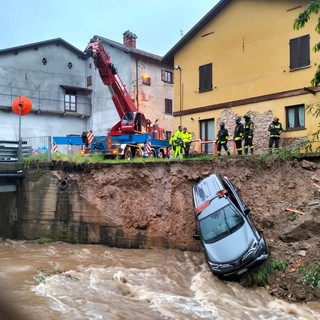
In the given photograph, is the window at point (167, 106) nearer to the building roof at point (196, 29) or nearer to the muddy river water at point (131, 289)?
the building roof at point (196, 29)

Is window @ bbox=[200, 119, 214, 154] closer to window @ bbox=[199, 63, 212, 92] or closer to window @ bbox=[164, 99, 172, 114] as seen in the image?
window @ bbox=[199, 63, 212, 92]

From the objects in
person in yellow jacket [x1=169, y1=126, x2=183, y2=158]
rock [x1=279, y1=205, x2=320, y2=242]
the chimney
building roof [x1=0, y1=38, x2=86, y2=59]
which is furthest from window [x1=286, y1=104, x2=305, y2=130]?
building roof [x1=0, y1=38, x2=86, y2=59]

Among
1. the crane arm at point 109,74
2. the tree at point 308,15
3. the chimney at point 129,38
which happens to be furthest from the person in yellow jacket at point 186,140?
the chimney at point 129,38

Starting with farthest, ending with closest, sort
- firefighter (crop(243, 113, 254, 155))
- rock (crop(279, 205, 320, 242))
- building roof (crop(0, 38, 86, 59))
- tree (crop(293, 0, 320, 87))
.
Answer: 1. building roof (crop(0, 38, 86, 59))
2. firefighter (crop(243, 113, 254, 155))
3. rock (crop(279, 205, 320, 242))
4. tree (crop(293, 0, 320, 87))

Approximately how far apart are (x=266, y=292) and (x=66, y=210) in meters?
9.93

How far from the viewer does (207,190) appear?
1270 cm

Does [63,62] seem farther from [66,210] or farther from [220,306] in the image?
[220,306]

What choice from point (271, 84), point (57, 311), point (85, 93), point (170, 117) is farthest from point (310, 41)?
point (85, 93)

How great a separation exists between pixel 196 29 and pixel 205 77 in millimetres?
2812

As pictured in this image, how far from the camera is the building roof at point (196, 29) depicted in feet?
67.9

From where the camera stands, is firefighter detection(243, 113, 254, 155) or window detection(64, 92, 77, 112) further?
window detection(64, 92, 77, 112)

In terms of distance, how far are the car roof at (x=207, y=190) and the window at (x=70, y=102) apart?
2428 cm

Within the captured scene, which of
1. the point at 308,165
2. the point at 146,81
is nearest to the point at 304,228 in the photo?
the point at 308,165

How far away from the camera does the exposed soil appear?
10.7 m
